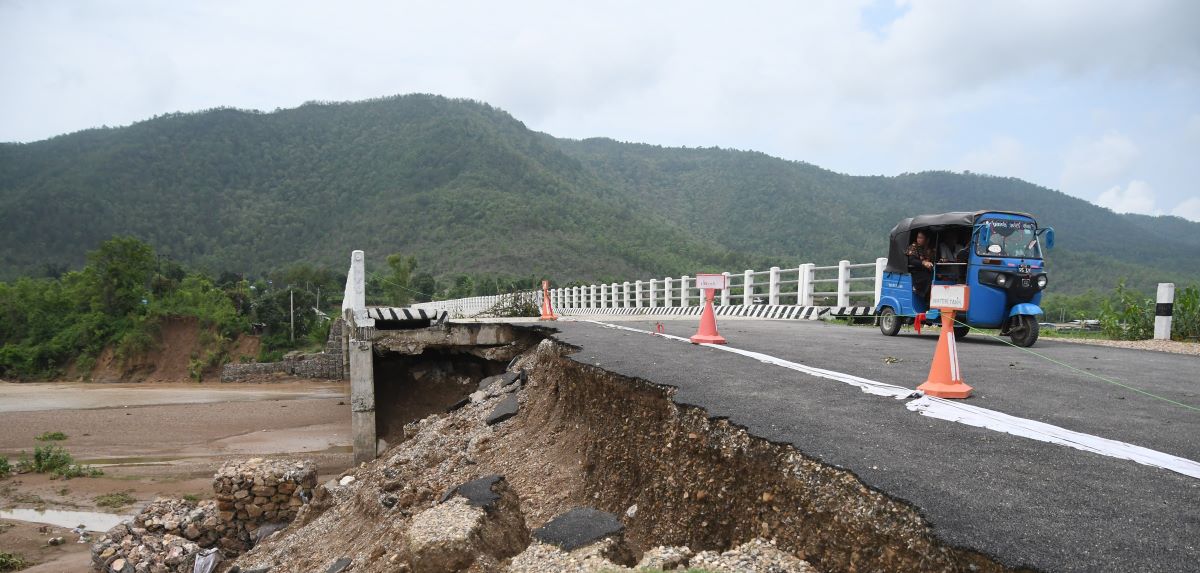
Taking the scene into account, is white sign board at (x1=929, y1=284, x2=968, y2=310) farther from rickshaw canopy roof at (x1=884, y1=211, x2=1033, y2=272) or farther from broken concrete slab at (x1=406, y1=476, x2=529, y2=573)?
rickshaw canopy roof at (x1=884, y1=211, x2=1033, y2=272)

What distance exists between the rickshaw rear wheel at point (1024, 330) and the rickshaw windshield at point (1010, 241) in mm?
939

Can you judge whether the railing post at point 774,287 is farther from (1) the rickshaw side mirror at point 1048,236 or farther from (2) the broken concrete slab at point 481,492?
(2) the broken concrete slab at point 481,492

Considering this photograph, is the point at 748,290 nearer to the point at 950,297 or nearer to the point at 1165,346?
the point at 1165,346

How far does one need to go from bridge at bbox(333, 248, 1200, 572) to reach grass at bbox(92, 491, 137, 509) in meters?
12.7

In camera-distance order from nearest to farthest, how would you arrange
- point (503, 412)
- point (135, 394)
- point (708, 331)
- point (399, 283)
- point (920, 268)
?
point (503, 412), point (708, 331), point (920, 268), point (135, 394), point (399, 283)

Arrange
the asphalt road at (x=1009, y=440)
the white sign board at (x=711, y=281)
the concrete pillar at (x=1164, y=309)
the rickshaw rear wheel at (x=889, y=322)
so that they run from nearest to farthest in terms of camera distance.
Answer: the asphalt road at (x=1009, y=440)
the white sign board at (x=711, y=281)
the concrete pillar at (x=1164, y=309)
the rickshaw rear wheel at (x=889, y=322)

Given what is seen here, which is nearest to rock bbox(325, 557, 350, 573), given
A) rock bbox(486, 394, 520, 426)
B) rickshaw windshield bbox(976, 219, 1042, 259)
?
rock bbox(486, 394, 520, 426)

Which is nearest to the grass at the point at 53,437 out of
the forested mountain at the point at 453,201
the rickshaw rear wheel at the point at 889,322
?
the rickshaw rear wheel at the point at 889,322

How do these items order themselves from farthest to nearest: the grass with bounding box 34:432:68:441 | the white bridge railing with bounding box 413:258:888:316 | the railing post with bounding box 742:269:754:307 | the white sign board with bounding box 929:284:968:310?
the grass with bounding box 34:432:68:441 → the railing post with bounding box 742:269:754:307 → the white bridge railing with bounding box 413:258:888:316 → the white sign board with bounding box 929:284:968:310

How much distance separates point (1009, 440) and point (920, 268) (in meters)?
7.14

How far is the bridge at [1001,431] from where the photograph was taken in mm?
2295

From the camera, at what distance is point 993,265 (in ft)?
29.7

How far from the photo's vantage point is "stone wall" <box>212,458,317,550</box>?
1005 cm

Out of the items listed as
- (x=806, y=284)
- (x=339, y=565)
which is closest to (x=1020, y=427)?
(x=339, y=565)
